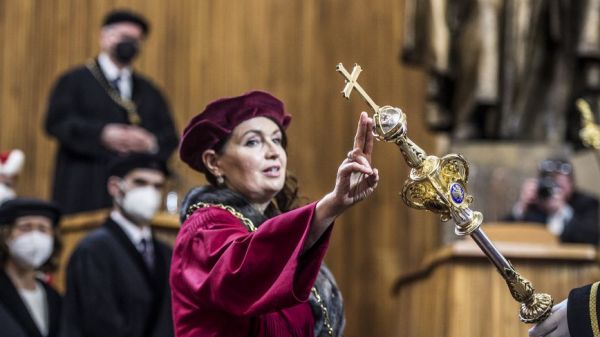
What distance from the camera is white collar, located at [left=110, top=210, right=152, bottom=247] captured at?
6.27 m

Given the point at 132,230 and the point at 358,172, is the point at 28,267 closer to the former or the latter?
the point at 132,230

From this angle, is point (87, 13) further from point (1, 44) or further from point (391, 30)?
point (391, 30)

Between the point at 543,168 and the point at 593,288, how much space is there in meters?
3.98

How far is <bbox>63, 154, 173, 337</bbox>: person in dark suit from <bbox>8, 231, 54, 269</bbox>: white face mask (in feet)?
0.43

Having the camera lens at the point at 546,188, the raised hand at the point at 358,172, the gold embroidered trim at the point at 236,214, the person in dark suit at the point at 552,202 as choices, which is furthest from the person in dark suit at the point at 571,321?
the camera lens at the point at 546,188

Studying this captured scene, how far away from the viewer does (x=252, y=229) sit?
3.73 metres

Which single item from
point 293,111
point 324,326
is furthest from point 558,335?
point 293,111

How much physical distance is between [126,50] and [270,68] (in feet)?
5.25

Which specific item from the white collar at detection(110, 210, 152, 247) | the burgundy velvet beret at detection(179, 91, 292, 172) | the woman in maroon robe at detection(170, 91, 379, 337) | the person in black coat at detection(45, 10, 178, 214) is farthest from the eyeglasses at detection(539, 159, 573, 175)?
the burgundy velvet beret at detection(179, 91, 292, 172)

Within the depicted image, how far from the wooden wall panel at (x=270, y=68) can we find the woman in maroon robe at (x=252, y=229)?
17.0 feet

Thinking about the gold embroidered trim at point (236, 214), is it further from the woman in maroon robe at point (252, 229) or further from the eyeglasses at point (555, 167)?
the eyeglasses at point (555, 167)

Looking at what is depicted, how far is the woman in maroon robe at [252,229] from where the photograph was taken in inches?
132

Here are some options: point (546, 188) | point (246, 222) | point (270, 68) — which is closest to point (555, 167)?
point (546, 188)

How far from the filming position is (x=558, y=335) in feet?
11.8
